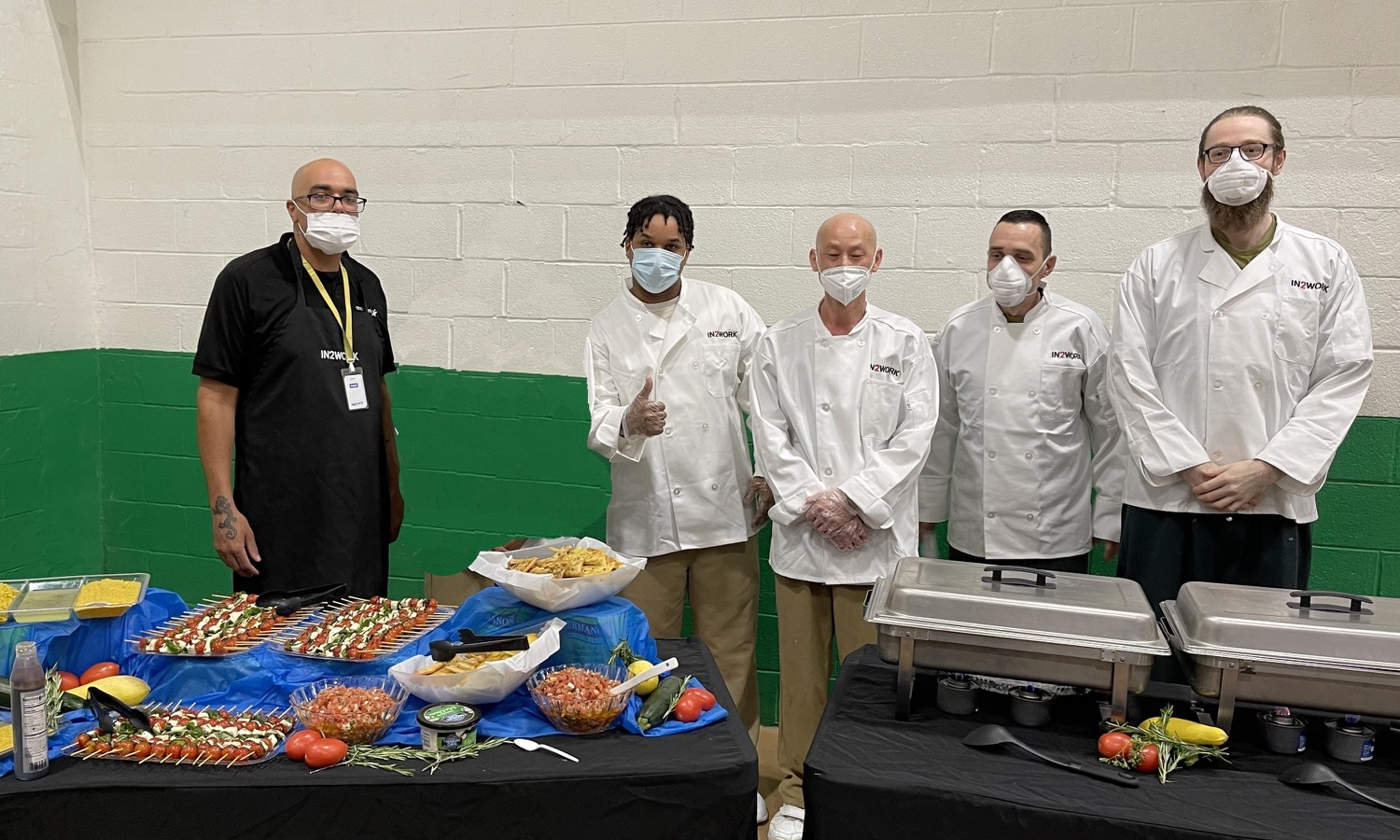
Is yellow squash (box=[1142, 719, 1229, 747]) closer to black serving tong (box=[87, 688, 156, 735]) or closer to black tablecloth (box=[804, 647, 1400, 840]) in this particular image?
black tablecloth (box=[804, 647, 1400, 840])

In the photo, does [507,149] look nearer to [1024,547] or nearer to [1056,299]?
[1056,299]

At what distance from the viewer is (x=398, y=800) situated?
164 cm

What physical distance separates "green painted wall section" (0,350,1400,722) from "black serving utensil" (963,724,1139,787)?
6.35 feet

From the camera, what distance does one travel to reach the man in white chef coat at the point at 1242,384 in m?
2.51

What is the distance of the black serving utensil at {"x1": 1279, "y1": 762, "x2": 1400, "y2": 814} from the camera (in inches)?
62.2

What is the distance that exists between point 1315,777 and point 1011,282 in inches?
62.4

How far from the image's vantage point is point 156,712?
1.85 metres

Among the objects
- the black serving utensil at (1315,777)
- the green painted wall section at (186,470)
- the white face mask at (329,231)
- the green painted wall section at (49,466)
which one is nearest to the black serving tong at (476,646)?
the black serving utensil at (1315,777)

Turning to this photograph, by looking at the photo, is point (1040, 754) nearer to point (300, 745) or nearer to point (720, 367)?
point (300, 745)

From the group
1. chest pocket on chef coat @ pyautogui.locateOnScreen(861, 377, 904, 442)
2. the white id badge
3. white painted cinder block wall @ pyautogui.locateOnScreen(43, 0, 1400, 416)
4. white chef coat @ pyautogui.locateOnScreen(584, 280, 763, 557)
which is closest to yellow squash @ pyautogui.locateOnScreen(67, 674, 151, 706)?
the white id badge

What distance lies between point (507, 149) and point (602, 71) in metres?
0.45

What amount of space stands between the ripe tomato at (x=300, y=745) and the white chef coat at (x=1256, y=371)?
78.5 inches

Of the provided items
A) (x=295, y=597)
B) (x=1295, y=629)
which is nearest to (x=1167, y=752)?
(x=1295, y=629)

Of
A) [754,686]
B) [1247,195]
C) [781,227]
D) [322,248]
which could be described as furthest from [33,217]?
[1247,195]
